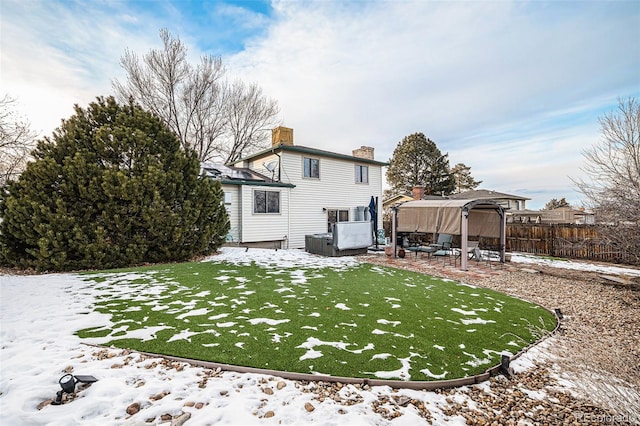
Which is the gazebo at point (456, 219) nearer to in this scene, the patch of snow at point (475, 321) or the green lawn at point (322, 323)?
the green lawn at point (322, 323)

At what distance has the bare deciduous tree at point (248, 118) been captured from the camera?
22188mm

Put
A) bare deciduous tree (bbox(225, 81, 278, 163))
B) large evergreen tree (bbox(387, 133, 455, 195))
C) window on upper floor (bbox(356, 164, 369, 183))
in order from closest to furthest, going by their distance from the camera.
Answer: window on upper floor (bbox(356, 164, 369, 183)), bare deciduous tree (bbox(225, 81, 278, 163)), large evergreen tree (bbox(387, 133, 455, 195))

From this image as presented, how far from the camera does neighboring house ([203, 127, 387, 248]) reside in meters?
13.6

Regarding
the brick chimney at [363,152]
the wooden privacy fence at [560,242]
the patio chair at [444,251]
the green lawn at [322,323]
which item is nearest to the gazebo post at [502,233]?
the patio chair at [444,251]

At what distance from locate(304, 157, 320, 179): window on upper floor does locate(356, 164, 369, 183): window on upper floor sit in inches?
113

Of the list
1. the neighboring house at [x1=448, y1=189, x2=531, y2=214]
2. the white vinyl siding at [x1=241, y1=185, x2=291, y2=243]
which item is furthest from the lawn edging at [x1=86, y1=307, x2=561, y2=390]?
the neighboring house at [x1=448, y1=189, x2=531, y2=214]

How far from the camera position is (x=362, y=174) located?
58.4 feet

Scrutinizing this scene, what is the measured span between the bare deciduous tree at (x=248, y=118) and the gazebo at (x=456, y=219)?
15140mm

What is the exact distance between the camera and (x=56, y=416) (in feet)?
7.45

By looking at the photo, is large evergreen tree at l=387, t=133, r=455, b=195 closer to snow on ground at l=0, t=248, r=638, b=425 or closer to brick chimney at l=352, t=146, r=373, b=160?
brick chimney at l=352, t=146, r=373, b=160

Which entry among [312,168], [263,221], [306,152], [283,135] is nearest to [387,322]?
[263,221]

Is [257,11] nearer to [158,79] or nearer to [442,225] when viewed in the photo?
[442,225]

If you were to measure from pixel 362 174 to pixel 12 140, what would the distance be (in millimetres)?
16649

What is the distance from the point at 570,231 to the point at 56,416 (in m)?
16.0
